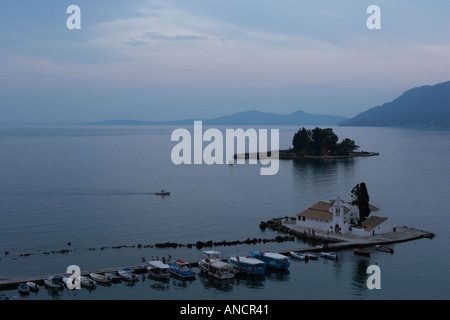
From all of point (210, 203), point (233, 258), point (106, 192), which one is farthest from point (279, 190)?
point (233, 258)

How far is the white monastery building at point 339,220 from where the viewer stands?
58844mm

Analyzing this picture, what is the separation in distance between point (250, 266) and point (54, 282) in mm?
18128

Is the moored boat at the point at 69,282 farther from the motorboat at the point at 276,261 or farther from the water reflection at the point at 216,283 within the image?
the motorboat at the point at 276,261

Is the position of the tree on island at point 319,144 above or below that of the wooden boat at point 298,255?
above

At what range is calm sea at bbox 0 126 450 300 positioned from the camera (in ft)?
139

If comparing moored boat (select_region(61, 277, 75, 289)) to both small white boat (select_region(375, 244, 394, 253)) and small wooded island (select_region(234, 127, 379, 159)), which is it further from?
small wooded island (select_region(234, 127, 379, 159))

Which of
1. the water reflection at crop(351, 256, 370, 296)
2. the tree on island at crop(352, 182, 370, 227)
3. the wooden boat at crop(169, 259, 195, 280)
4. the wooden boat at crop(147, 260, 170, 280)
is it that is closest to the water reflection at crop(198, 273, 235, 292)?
the wooden boat at crop(169, 259, 195, 280)

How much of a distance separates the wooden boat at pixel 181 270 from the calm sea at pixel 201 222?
75cm

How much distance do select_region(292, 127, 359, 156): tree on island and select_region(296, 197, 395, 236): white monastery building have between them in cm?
11439

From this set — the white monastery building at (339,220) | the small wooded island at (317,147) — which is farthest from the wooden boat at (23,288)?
the small wooded island at (317,147)

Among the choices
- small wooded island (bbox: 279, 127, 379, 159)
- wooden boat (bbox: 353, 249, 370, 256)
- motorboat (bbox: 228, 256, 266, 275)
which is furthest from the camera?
small wooded island (bbox: 279, 127, 379, 159)

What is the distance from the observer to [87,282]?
41906mm

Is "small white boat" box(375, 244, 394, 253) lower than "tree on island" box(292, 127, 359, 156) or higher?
lower

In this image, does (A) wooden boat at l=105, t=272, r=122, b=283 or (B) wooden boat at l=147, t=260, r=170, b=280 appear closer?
(A) wooden boat at l=105, t=272, r=122, b=283
